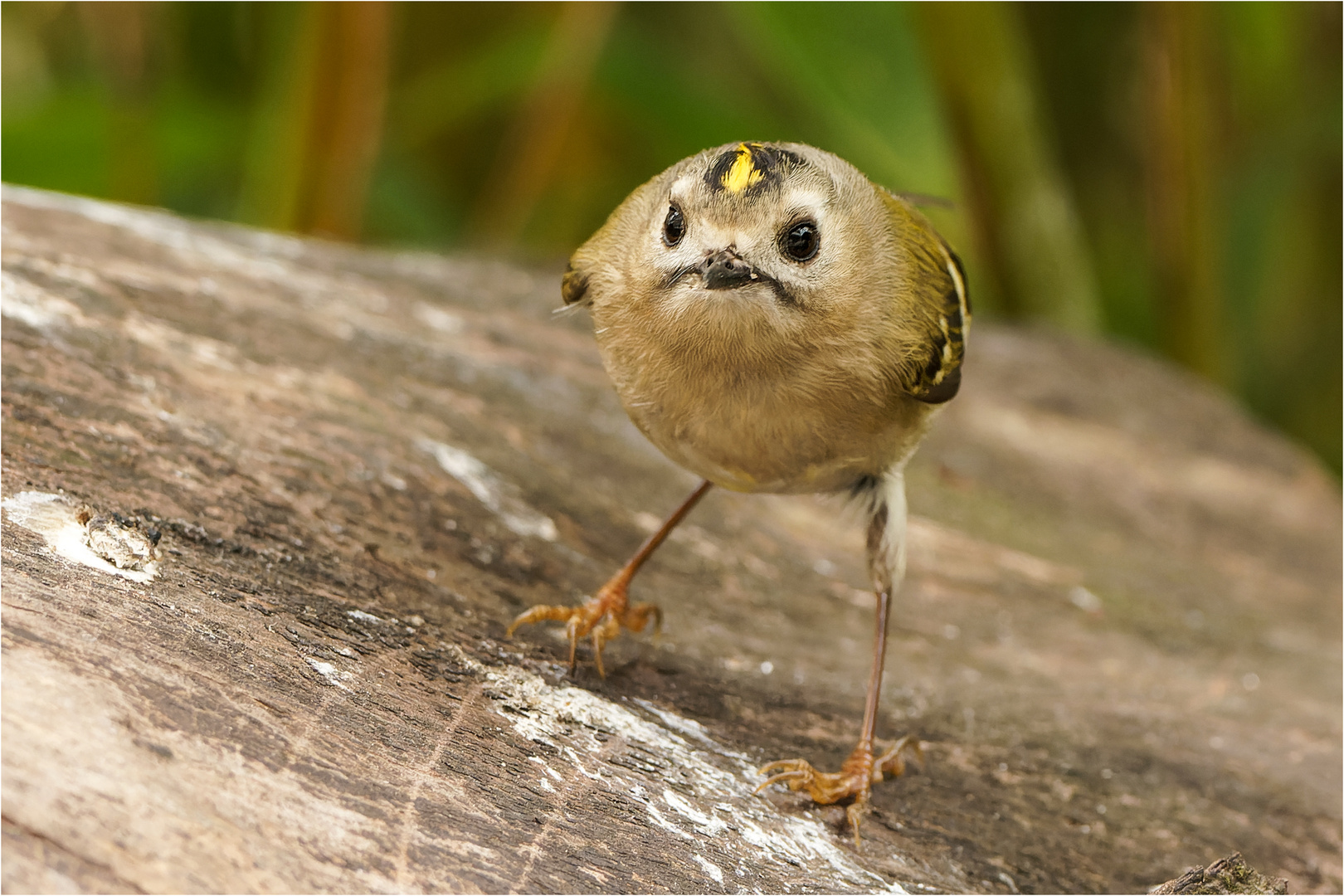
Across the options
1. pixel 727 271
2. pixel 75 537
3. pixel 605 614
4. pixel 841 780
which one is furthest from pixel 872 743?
pixel 75 537

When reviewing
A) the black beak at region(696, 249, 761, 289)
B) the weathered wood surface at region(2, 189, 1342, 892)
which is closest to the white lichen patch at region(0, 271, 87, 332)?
the weathered wood surface at region(2, 189, 1342, 892)

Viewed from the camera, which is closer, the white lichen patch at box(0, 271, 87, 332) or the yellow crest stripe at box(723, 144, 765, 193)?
the yellow crest stripe at box(723, 144, 765, 193)

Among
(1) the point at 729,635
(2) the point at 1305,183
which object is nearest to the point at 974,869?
(1) the point at 729,635

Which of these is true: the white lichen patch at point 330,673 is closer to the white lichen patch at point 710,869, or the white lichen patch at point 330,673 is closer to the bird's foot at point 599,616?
the bird's foot at point 599,616

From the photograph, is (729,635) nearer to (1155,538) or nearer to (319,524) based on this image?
(319,524)

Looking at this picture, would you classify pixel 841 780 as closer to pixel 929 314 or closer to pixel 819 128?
pixel 929 314

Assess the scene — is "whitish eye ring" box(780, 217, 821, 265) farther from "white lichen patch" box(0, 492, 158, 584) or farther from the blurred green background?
the blurred green background
